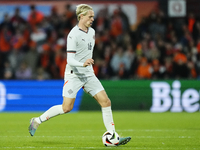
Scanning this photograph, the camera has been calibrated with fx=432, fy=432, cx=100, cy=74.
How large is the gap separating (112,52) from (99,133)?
25.9 feet

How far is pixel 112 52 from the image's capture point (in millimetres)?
16672

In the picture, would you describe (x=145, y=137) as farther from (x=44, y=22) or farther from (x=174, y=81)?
(x=44, y=22)

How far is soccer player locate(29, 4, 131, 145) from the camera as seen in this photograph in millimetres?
7105

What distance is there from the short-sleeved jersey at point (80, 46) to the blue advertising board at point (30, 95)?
7.48m

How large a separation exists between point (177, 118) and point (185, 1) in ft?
24.7

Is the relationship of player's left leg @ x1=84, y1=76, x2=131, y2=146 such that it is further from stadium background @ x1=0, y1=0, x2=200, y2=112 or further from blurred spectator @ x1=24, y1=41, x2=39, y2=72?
blurred spectator @ x1=24, y1=41, x2=39, y2=72

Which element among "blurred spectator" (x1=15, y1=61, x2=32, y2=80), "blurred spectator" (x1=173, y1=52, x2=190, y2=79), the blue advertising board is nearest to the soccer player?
the blue advertising board

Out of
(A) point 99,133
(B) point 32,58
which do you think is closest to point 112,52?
(B) point 32,58

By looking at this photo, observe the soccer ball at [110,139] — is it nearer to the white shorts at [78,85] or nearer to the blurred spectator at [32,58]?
the white shorts at [78,85]

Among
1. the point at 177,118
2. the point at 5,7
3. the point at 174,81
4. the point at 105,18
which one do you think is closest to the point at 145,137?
the point at 177,118

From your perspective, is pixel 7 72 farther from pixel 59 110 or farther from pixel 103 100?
pixel 103 100

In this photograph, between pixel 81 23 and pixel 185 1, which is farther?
pixel 185 1

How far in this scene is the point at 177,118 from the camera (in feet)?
40.4

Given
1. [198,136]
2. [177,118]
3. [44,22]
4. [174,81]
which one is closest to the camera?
[198,136]
